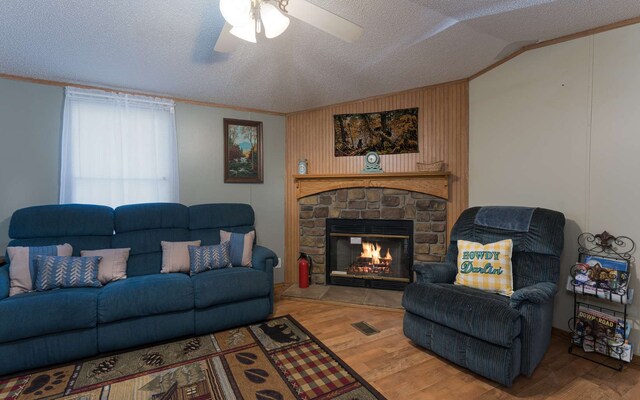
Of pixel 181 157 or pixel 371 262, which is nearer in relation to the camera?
pixel 181 157

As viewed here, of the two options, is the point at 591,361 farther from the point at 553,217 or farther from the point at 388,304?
the point at 388,304

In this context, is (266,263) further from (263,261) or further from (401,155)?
(401,155)

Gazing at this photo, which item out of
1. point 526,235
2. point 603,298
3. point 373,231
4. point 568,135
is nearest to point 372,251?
point 373,231

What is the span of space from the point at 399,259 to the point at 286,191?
172 centimetres

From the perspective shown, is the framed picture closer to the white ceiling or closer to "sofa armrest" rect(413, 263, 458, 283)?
the white ceiling

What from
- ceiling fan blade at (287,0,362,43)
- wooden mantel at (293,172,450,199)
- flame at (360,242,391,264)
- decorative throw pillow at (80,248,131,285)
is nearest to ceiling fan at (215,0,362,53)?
ceiling fan blade at (287,0,362,43)

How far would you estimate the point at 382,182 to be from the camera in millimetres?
3549

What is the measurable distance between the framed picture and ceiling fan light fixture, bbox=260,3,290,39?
7.47 feet

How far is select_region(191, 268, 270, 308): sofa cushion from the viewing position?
101 inches

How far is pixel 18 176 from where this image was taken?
2807 mm

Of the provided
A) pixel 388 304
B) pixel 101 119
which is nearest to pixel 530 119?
pixel 388 304

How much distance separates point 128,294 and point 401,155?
302 centimetres

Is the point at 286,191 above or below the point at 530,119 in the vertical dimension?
below

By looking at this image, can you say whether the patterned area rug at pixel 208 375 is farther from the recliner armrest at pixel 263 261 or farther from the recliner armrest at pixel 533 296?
the recliner armrest at pixel 533 296
